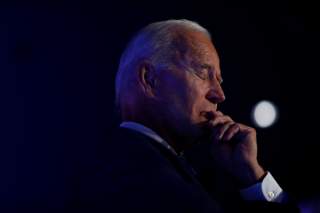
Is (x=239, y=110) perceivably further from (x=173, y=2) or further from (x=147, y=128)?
(x=147, y=128)

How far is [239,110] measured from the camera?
3299 mm

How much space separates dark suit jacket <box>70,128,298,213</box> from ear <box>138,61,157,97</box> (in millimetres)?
277

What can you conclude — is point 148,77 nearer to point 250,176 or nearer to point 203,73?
point 203,73

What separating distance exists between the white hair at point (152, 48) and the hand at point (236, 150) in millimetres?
285

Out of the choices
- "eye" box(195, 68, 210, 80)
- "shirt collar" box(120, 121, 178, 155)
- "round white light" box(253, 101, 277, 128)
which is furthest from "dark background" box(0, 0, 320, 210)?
"eye" box(195, 68, 210, 80)

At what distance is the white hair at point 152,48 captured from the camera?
1574 mm

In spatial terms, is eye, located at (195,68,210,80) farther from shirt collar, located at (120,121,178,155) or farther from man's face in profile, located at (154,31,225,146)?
shirt collar, located at (120,121,178,155)

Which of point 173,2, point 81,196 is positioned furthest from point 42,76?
point 81,196

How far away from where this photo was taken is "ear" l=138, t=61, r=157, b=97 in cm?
156

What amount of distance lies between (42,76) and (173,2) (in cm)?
106

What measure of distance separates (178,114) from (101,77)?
1.27m

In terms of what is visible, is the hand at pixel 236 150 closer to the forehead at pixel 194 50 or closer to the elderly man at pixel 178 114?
the elderly man at pixel 178 114

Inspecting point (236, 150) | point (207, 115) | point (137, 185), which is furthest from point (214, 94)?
point (137, 185)

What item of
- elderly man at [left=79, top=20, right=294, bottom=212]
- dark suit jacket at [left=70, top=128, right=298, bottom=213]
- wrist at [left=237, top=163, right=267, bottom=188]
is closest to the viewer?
dark suit jacket at [left=70, top=128, right=298, bottom=213]
